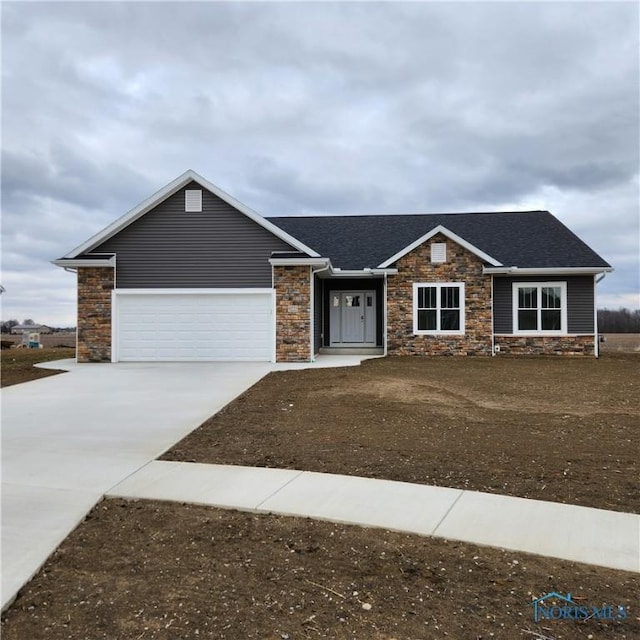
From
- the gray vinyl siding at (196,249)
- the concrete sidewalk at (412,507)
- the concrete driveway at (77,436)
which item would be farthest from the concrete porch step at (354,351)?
the concrete sidewalk at (412,507)

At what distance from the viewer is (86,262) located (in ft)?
56.5

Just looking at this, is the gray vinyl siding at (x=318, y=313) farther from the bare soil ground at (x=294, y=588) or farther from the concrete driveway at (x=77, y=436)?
the bare soil ground at (x=294, y=588)

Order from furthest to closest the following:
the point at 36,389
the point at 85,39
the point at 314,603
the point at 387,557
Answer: the point at 36,389, the point at 85,39, the point at 387,557, the point at 314,603

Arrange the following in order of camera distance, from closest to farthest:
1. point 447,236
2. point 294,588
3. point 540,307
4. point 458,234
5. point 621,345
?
point 294,588
point 447,236
point 540,307
point 458,234
point 621,345

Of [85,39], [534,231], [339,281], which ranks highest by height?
[85,39]

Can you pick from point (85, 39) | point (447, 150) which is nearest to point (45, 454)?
point (85, 39)

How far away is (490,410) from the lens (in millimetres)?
9148

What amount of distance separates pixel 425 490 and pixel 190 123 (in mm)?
14652

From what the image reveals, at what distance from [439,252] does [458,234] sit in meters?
3.60

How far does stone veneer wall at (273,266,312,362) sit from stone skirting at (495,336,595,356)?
23.1 ft

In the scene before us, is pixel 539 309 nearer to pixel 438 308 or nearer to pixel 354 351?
pixel 438 308

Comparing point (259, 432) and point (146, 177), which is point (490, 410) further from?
point (146, 177)

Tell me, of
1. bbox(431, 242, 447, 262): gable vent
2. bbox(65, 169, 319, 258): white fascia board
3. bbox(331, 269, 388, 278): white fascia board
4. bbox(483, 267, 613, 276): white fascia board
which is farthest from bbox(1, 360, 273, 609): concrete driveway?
bbox(483, 267, 613, 276): white fascia board

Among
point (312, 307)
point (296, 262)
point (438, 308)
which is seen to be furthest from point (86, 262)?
point (438, 308)
